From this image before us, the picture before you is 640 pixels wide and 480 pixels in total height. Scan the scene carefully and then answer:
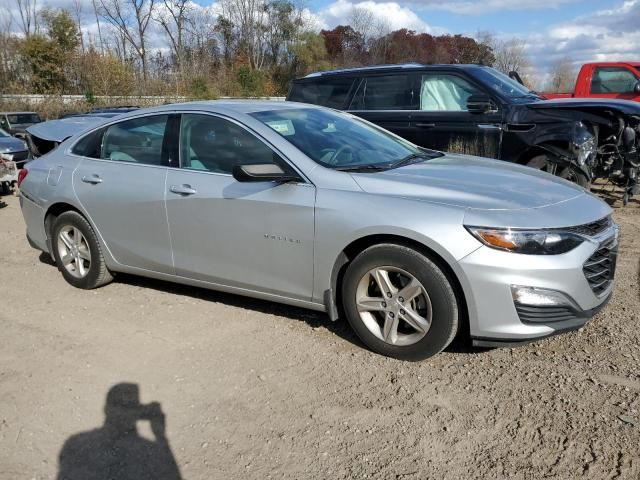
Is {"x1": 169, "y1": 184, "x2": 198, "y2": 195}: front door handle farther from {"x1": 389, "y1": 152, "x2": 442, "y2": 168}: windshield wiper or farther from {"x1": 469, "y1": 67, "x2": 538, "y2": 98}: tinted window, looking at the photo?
{"x1": 469, "y1": 67, "x2": 538, "y2": 98}: tinted window

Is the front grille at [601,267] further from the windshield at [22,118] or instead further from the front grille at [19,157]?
the windshield at [22,118]

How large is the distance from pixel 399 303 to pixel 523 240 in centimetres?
80

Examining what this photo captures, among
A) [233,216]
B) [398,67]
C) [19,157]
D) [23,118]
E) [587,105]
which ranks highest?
→ [398,67]

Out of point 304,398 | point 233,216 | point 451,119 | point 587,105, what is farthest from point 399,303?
point 587,105

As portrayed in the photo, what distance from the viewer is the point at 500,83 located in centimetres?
759

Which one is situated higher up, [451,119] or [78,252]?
[451,119]

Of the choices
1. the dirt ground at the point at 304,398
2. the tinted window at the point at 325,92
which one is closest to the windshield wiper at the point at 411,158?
the dirt ground at the point at 304,398

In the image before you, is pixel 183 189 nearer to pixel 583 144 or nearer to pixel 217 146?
pixel 217 146

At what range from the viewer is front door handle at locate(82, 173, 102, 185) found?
4.72m

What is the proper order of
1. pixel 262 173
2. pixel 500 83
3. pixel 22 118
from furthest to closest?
1. pixel 22 118
2. pixel 500 83
3. pixel 262 173

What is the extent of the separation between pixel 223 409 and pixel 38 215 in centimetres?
310

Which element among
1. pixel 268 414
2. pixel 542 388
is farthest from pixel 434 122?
pixel 268 414

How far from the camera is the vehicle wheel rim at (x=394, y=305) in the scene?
11.2 ft

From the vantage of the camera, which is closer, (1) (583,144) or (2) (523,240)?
(2) (523,240)
